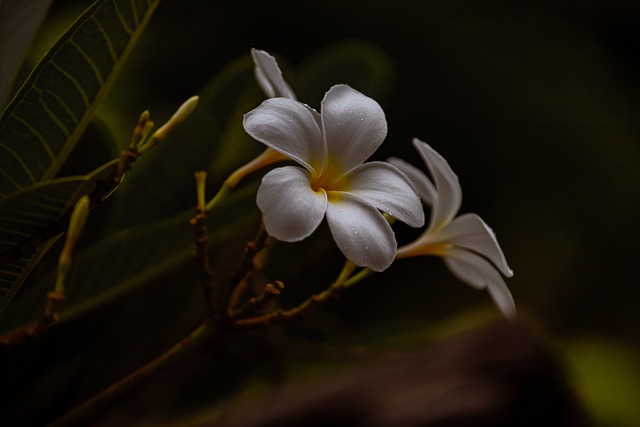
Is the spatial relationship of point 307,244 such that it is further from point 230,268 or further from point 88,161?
point 88,161

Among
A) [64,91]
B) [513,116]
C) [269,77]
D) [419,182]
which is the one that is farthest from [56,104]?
[513,116]

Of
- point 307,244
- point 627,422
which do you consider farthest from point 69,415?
point 627,422

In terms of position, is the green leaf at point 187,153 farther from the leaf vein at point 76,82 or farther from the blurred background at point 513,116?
the blurred background at point 513,116

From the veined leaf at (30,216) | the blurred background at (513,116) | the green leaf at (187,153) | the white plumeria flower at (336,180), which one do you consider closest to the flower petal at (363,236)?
the white plumeria flower at (336,180)

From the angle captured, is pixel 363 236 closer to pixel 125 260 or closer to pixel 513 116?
pixel 125 260

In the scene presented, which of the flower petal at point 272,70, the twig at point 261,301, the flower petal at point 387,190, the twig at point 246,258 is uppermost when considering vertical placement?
the flower petal at point 272,70

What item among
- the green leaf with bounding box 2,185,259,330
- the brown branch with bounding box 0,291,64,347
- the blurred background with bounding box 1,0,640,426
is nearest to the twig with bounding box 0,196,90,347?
the brown branch with bounding box 0,291,64,347

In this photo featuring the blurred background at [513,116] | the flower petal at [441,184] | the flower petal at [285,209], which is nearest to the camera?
the flower petal at [285,209]

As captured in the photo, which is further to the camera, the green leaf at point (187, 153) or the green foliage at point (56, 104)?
the green leaf at point (187, 153)
